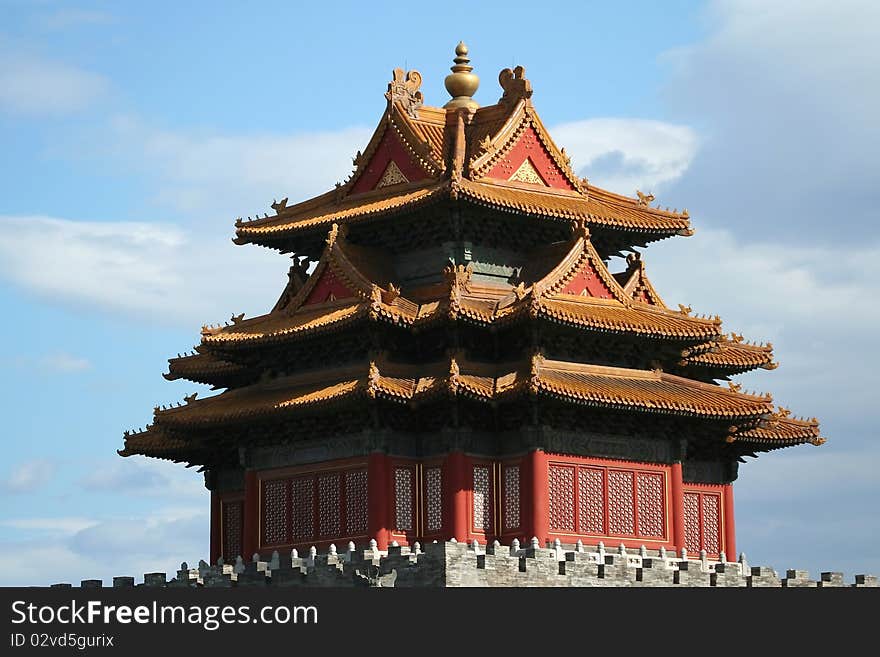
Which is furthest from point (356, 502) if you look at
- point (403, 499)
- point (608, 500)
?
point (608, 500)

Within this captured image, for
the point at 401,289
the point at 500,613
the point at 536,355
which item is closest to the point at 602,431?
the point at 536,355

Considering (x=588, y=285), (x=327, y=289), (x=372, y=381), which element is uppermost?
(x=327, y=289)

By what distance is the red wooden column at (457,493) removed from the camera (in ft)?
239

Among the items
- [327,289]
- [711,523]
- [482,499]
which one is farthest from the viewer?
[711,523]

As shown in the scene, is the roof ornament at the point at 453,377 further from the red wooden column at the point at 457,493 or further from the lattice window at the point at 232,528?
the lattice window at the point at 232,528

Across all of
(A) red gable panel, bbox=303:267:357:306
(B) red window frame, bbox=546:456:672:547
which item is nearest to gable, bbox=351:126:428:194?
→ (A) red gable panel, bbox=303:267:357:306

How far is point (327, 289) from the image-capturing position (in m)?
77.7

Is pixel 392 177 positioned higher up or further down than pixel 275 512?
higher up

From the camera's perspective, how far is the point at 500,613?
2409 inches

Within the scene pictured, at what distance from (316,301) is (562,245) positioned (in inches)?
308

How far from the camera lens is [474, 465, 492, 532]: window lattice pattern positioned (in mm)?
73625

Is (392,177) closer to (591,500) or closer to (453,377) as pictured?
(453,377)

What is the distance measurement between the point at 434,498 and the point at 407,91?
14232mm

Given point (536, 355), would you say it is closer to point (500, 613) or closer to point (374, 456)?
point (374, 456)
